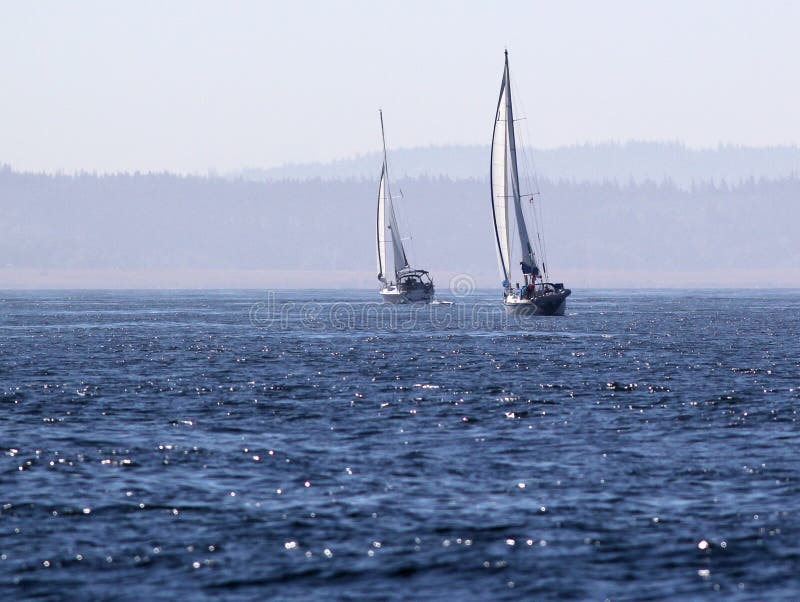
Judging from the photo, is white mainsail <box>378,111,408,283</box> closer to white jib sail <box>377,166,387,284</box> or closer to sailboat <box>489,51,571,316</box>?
white jib sail <box>377,166,387,284</box>

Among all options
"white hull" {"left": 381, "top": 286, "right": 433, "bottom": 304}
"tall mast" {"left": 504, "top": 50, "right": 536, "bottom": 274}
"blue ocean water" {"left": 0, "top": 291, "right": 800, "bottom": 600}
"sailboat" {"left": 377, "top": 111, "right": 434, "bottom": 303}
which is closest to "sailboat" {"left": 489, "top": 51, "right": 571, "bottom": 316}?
"tall mast" {"left": 504, "top": 50, "right": 536, "bottom": 274}

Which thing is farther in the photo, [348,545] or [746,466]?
[746,466]

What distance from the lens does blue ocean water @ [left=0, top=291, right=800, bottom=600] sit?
20328mm

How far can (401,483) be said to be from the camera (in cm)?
2722

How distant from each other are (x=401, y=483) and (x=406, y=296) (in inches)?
4468

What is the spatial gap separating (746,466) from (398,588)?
39.1ft

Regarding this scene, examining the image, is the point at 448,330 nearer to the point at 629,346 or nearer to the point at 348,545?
the point at 629,346

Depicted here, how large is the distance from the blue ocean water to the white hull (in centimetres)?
8292

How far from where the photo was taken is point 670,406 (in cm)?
4078

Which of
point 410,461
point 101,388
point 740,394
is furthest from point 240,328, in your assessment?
point 410,461

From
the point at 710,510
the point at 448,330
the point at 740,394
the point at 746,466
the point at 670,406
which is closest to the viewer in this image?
the point at 710,510

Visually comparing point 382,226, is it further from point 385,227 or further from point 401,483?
point 401,483

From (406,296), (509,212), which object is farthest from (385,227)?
(509,212)

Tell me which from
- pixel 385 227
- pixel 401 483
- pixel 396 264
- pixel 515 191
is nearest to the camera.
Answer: pixel 401 483
